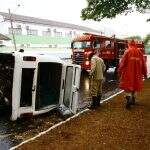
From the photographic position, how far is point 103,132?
8742mm

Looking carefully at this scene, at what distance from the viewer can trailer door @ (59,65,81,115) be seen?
11.2 m

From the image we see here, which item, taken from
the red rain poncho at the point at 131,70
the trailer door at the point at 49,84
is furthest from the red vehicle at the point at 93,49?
the trailer door at the point at 49,84

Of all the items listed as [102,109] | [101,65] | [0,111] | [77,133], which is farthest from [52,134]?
[101,65]

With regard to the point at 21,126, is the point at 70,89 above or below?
above

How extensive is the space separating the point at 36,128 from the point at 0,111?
5.85 feet

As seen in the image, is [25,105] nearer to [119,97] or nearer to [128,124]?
[128,124]

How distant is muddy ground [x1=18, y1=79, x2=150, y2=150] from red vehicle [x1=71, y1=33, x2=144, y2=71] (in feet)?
50.3

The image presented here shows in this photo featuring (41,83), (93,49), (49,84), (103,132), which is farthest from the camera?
(93,49)

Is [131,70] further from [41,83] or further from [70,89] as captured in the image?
[41,83]

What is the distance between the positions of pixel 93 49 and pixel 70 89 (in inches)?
614

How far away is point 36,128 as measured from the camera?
9492mm

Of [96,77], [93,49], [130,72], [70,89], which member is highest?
[93,49]

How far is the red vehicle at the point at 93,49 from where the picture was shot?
26828 mm

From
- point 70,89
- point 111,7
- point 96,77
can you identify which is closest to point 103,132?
point 70,89
